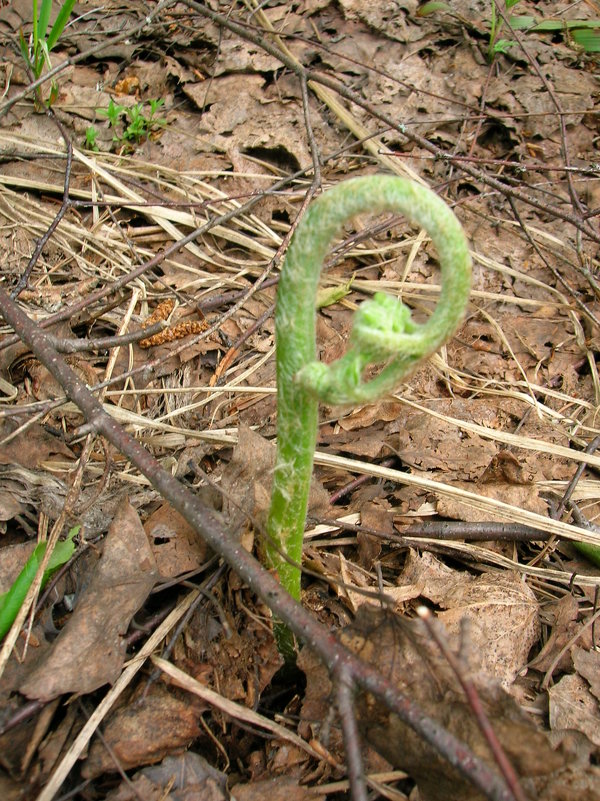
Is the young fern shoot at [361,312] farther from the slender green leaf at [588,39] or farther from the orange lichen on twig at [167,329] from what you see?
the slender green leaf at [588,39]

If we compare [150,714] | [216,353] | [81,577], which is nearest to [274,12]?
[216,353]

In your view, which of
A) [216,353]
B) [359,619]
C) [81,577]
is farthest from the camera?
[216,353]

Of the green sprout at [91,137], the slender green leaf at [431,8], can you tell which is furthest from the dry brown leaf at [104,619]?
the slender green leaf at [431,8]

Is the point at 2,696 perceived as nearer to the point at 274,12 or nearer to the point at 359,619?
the point at 359,619

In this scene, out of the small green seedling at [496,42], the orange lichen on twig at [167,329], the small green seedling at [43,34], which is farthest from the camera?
the small green seedling at [496,42]

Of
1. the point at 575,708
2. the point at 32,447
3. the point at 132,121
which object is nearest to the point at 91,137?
the point at 132,121

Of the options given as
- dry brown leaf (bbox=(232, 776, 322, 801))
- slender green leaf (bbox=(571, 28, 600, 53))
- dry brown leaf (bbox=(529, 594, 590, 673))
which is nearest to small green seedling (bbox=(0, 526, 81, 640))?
dry brown leaf (bbox=(232, 776, 322, 801))
